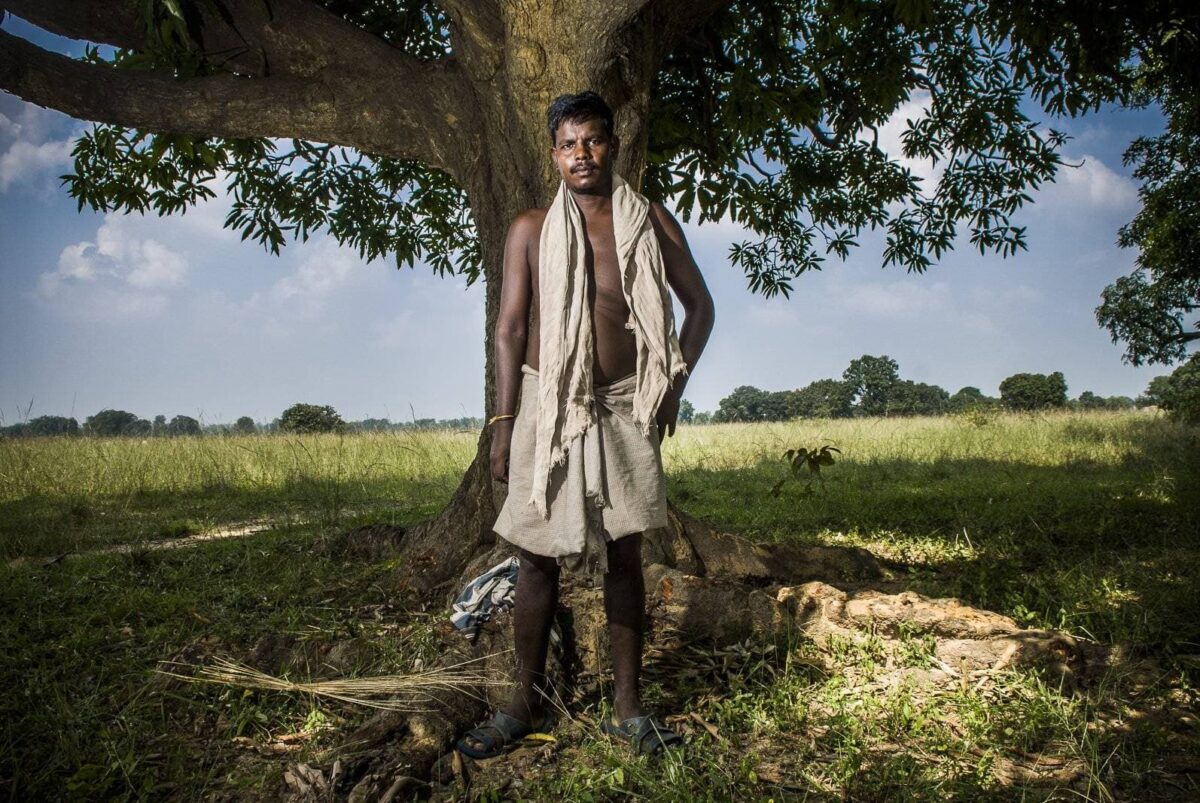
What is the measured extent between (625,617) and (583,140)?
1.75 metres

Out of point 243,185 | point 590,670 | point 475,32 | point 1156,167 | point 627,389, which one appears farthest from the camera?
point 1156,167

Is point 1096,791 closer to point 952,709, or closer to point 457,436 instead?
point 952,709

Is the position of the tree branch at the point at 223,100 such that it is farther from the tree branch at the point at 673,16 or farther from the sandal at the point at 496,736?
the sandal at the point at 496,736

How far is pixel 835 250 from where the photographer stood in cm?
942

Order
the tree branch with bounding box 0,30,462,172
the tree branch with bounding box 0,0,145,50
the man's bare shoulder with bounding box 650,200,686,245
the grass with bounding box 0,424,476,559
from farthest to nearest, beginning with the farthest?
the grass with bounding box 0,424,476,559 < the tree branch with bounding box 0,0,145,50 < the tree branch with bounding box 0,30,462,172 < the man's bare shoulder with bounding box 650,200,686,245

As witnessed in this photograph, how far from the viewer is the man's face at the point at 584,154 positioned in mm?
2998

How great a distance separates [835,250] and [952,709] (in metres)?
6.83

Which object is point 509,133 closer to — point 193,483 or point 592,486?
point 592,486

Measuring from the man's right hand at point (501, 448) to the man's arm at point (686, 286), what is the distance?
22.7 inches

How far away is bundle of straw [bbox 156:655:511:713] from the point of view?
10.8ft

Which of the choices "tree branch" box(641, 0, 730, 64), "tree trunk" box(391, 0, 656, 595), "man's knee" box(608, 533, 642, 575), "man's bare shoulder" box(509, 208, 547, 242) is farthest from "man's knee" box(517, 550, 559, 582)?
"tree branch" box(641, 0, 730, 64)

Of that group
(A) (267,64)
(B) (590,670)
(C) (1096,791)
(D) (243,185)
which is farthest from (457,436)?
(C) (1096,791)

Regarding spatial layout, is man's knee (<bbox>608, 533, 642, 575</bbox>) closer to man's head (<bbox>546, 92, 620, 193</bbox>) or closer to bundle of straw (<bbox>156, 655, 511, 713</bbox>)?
bundle of straw (<bbox>156, 655, 511, 713</bbox>)

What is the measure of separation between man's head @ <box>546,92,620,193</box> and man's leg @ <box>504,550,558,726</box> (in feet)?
4.62
